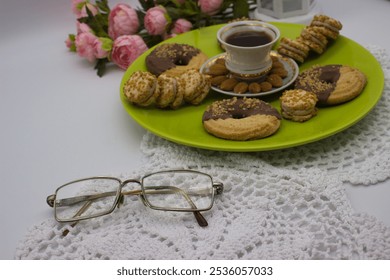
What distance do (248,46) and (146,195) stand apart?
22.8 inches

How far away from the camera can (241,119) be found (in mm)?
1410

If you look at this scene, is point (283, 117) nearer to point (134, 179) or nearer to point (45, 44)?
point (134, 179)

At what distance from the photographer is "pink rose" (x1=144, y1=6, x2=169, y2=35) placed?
1934mm

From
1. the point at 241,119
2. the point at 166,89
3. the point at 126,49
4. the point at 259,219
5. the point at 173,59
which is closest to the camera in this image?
the point at 259,219

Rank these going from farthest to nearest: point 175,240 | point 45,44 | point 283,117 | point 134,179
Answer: point 45,44
point 283,117
point 134,179
point 175,240

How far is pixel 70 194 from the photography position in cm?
135

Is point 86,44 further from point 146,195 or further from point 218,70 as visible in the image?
point 146,195

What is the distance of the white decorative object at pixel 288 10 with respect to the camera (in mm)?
2021

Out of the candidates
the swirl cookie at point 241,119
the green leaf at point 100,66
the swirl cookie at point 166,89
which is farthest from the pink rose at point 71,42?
the swirl cookie at point 241,119

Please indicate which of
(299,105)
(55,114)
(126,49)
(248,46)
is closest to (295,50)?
(248,46)

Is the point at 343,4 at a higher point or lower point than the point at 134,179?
lower

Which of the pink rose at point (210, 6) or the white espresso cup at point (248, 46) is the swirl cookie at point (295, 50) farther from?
the pink rose at point (210, 6)

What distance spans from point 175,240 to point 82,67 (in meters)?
0.99

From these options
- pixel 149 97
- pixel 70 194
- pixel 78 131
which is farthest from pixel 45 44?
pixel 70 194
